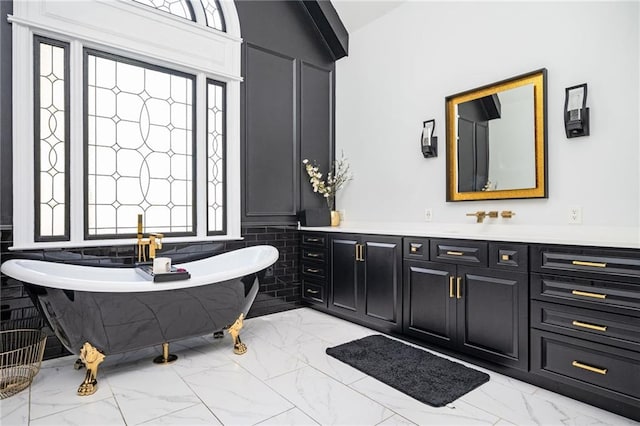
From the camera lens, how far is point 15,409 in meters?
2.15

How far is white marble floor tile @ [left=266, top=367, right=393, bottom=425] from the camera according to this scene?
2.07m

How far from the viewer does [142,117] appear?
3457 millimetres

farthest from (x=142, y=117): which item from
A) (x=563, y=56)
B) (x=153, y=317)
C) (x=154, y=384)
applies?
(x=563, y=56)

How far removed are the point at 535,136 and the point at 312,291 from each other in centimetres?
258

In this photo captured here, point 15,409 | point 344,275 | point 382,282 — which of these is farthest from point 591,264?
point 15,409

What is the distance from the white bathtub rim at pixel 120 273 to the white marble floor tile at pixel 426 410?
124 cm

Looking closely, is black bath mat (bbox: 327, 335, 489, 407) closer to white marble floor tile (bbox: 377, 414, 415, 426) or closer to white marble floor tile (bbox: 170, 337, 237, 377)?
white marble floor tile (bbox: 377, 414, 415, 426)

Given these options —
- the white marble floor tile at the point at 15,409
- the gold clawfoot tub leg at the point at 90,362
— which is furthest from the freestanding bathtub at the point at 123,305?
Answer: the white marble floor tile at the point at 15,409

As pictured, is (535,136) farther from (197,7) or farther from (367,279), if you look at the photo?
(197,7)

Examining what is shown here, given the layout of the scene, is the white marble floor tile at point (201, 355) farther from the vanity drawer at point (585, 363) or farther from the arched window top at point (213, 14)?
the arched window top at point (213, 14)

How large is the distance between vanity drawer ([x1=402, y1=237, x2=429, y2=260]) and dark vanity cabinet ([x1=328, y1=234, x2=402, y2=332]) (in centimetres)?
6

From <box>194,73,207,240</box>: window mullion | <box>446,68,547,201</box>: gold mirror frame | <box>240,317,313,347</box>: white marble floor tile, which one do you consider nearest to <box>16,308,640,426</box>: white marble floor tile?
<box>240,317,313,347</box>: white marble floor tile

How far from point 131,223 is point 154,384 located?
1483 millimetres

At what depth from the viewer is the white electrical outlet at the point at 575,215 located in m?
2.67
